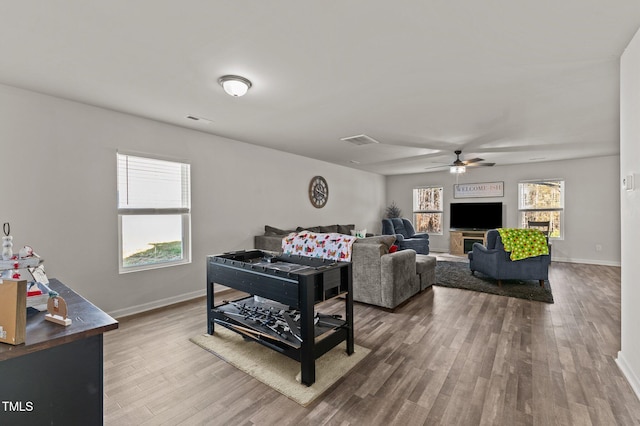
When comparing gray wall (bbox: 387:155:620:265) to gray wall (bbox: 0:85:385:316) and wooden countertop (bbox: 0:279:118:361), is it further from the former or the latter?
wooden countertop (bbox: 0:279:118:361)

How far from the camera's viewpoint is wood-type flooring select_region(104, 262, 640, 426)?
184cm

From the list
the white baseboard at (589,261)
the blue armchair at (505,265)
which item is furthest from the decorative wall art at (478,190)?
the blue armchair at (505,265)

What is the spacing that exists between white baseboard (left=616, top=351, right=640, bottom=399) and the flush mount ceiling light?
366 centimetres

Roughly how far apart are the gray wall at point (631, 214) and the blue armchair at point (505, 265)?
2472 mm

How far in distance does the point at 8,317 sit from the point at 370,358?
2.29m

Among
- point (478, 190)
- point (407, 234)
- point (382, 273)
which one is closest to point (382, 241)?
point (382, 273)

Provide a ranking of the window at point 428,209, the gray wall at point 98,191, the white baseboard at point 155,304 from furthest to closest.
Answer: the window at point 428,209
the white baseboard at point 155,304
the gray wall at point 98,191

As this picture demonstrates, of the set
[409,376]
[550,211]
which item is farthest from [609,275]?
[409,376]

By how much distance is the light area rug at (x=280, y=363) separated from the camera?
2.10 m

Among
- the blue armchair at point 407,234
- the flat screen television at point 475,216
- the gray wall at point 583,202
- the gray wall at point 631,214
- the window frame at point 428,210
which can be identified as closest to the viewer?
the gray wall at point 631,214

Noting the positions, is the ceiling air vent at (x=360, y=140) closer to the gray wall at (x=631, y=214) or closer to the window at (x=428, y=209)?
the gray wall at (x=631, y=214)

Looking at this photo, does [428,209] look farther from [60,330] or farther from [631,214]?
[60,330]

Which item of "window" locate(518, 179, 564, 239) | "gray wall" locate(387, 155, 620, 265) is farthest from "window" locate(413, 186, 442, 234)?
"window" locate(518, 179, 564, 239)

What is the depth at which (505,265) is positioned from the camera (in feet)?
15.7
